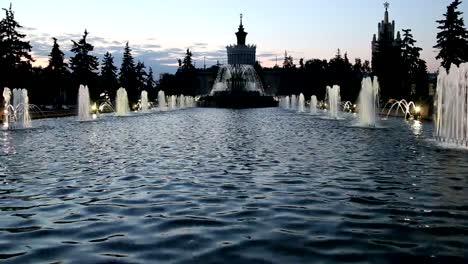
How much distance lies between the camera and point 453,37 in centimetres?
5431

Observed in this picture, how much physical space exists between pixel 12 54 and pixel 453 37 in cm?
4788

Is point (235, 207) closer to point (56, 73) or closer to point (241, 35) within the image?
point (56, 73)

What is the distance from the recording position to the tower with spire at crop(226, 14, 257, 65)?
16850 cm

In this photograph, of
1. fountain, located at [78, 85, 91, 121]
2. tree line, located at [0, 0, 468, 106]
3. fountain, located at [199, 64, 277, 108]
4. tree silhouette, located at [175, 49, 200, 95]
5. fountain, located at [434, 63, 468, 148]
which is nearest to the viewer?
fountain, located at [434, 63, 468, 148]

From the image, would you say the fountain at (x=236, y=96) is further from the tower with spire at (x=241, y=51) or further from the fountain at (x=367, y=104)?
the tower with spire at (x=241, y=51)

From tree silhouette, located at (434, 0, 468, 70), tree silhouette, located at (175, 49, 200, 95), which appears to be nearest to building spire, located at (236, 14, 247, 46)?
tree silhouette, located at (175, 49, 200, 95)

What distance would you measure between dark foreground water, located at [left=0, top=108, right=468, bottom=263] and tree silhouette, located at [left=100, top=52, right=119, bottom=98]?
234 ft

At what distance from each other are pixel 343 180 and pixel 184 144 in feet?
30.5

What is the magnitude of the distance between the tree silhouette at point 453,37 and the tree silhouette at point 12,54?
45.5m

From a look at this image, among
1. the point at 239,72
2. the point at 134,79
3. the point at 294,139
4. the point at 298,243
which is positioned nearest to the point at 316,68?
the point at 239,72

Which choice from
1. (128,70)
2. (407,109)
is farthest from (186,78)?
(407,109)

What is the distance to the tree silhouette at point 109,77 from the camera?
3346 inches

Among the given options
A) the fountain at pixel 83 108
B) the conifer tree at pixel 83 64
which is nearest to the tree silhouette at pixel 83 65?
the conifer tree at pixel 83 64

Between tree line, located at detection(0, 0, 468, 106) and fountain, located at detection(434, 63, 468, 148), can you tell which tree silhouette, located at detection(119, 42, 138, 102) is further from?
fountain, located at detection(434, 63, 468, 148)
